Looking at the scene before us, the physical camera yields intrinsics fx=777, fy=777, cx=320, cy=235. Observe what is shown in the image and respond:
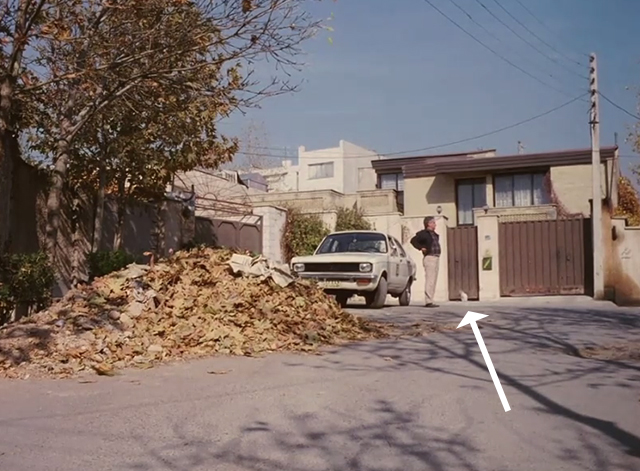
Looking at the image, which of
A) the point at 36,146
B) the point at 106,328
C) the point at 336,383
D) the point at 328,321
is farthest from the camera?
the point at 36,146

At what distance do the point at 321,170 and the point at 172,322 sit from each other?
60443 millimetres

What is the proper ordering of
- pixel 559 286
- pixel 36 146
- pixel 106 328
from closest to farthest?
pixel 106 328 < pixel 36 146 < pixel 559 286

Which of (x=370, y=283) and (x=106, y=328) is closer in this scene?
(x=106, y=328)

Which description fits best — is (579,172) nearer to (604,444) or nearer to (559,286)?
(559,286)

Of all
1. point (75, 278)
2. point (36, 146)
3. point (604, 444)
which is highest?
point (36, 146)

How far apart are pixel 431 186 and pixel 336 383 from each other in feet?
92.2

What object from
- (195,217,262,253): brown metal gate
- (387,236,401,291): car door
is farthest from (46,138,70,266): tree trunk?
(195,217,262,253): brown metal gate

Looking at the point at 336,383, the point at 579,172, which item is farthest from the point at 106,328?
the point at 579,172

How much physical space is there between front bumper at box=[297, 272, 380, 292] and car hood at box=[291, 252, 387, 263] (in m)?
0.29

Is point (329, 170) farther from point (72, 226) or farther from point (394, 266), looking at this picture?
point (72, 226)

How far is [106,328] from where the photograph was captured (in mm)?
9125

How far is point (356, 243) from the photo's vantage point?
1733 cm

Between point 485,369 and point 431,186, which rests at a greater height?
point 431,186

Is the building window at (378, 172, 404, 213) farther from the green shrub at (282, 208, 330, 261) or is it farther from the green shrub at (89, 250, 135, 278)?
the green shrub at (89, 250, 135, 278)
